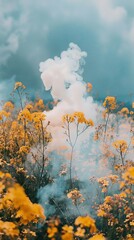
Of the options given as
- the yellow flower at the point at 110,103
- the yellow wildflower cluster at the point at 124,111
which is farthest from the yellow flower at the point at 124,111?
the yellow flower at the point at 110,103

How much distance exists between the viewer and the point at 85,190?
38.3ft

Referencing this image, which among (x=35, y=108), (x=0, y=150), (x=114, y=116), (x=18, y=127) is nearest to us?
(x=0, y=150)

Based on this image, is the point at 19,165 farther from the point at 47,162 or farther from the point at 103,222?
the point at 103,222

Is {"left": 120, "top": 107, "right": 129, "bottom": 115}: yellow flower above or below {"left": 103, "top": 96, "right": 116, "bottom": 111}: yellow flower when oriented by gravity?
above

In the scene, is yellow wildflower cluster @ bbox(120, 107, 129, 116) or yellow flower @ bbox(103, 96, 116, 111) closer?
yellow flower @ bbox(103, 96, 116, 111)

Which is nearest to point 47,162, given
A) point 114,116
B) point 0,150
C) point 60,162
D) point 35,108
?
point 60,162

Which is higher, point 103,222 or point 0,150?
point 0,150

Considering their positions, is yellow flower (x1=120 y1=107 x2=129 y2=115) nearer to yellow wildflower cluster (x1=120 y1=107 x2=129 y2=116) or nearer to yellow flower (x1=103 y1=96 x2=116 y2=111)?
yellow wildflower cluster (x1=120 y1=107 x2=129 y2=116)

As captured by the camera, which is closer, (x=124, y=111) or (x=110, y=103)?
(x=110, y=103)

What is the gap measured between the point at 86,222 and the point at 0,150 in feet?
30.6

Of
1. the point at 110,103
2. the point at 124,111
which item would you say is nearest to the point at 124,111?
the point at 124,111

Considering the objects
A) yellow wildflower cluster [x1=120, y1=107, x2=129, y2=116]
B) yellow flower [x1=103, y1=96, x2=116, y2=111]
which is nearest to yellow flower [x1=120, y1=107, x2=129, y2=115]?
yellow wildflower cluster [x1=120, y1=107, x2=129, y2=116]

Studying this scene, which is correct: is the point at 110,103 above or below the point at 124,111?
below

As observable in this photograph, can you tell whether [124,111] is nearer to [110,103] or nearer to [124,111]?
[124,111]
